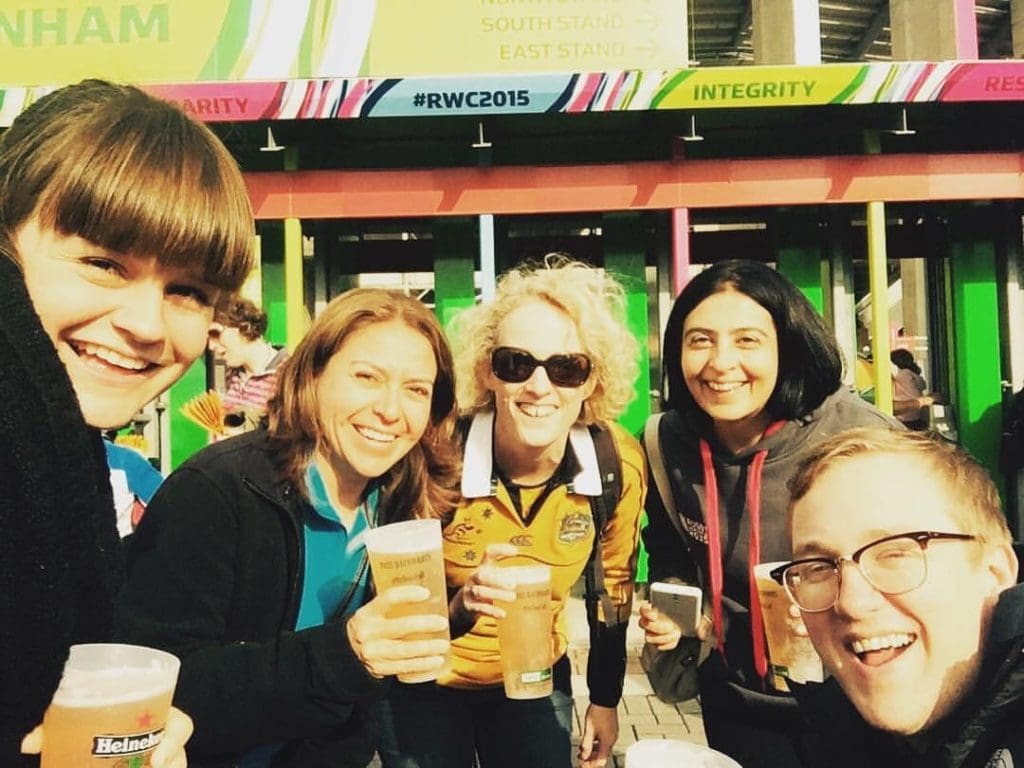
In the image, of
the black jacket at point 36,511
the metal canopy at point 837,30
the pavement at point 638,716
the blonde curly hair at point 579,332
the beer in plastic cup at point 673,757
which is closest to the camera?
the black jacket at point 36,511

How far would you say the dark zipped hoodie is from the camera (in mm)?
2289

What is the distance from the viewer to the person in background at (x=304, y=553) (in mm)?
1612

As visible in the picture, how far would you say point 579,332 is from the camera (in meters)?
2.59

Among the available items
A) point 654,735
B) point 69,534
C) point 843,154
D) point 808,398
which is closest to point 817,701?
point 808,398

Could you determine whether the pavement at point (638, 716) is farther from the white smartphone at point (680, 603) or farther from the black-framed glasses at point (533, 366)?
the black-framed glasses at point (533, 366)

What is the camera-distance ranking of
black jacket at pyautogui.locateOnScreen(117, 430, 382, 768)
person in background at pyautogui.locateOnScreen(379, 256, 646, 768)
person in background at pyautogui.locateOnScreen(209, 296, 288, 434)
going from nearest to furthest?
black jacket at pyautogui.locateOnScreen(117, 430, 382, 768), person in background at pyautogui.locateOnScreen(379, 256, 646, 768), person in background at pyautogui.locateOnScreen(209, 296, 288, 434)

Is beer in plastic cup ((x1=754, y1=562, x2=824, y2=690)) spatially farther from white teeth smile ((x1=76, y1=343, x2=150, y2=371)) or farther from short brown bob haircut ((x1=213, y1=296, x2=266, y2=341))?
short brown bob haircut ((x1=213, y1=296, x2=266, y2=341))

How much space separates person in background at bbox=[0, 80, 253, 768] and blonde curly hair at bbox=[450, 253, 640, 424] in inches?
50.5

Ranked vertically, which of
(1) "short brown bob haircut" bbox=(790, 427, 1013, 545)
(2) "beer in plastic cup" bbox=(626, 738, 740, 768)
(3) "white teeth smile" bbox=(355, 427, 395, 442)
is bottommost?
(2) "beer in plastic cup" bbox=(626, 738, 740, 768)

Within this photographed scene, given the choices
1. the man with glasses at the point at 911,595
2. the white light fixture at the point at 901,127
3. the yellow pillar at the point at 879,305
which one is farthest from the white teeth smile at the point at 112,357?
the white light fixture at the point at 901,127

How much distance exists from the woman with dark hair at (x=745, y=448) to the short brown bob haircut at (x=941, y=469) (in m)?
0.71

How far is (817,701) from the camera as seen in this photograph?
165 centimetres

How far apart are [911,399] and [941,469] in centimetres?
619

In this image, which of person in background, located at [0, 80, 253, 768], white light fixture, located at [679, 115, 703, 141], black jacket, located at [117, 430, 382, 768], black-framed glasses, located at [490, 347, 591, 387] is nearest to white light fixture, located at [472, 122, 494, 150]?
white light fixture, located at [679, 115, 703, 141]
